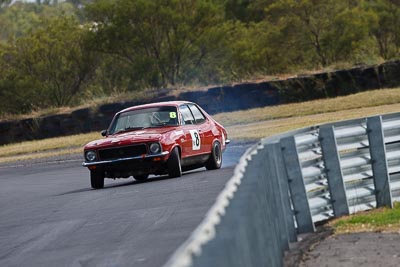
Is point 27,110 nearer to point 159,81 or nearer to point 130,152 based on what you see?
point 159,81

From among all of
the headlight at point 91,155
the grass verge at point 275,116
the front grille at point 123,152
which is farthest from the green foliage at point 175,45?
the front grille at point 123,152

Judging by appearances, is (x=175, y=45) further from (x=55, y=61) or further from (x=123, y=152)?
(x=123, y=152)

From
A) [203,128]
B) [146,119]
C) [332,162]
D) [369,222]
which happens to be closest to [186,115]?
[203,128]

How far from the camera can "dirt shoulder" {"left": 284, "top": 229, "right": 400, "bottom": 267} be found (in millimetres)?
9758

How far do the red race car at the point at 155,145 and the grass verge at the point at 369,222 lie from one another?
6.88 m

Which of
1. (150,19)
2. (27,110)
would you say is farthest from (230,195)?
(27,110)

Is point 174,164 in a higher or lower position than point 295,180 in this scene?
lower

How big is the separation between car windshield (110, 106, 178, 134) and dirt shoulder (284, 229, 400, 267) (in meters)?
8.82

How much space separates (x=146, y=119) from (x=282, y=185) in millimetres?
9752

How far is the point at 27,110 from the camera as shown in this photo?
55.2 m

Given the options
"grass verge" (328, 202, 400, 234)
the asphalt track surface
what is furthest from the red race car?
"grass verge" (328, 202, 400, 234)

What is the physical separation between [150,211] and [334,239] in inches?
165

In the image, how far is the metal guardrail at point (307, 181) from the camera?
6.52 metres

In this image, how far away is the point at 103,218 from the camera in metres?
14.6
